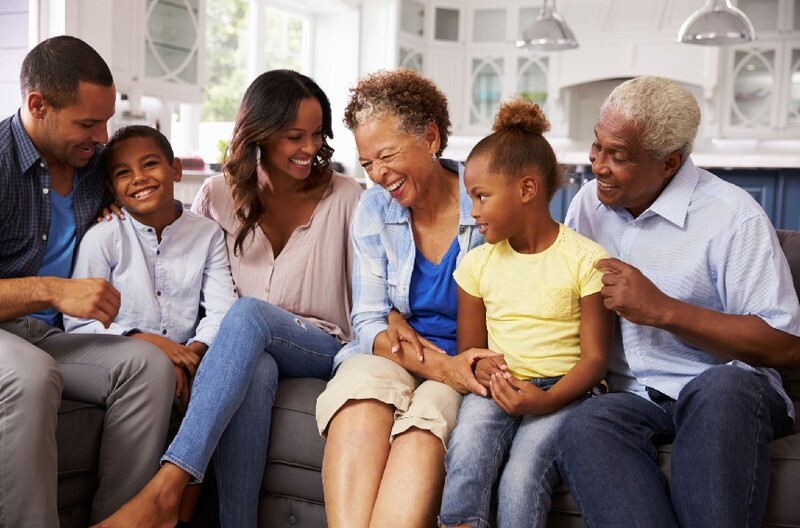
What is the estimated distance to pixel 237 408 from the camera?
1.91 meters

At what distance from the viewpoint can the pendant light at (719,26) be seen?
514 centimetres

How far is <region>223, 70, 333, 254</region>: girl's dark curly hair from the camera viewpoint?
229cm

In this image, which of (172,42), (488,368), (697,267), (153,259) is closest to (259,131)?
(153,259)

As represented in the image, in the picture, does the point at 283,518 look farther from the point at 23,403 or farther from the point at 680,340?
the point at 680,340

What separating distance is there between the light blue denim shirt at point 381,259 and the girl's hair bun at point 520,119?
0.22 m

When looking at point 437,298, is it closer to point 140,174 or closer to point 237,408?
point 237,408

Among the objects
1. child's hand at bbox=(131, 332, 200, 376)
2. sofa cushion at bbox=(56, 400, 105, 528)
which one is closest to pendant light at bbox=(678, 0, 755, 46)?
child's hand at bbox=(131, 332, 200, 376)

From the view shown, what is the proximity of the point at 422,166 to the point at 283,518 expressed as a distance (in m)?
0.86

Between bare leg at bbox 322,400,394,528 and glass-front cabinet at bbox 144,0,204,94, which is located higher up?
glass-front cabinet at bbox 144,0,204,94

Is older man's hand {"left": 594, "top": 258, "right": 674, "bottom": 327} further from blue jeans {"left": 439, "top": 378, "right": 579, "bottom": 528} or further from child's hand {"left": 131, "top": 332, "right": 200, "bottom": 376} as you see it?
child's hand {"left": 131, "top": 332, "right": 200, "bottom": 376}

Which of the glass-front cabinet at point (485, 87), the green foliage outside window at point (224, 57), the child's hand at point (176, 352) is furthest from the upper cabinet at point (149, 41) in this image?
the glass-front cabinet at point (485, 87)

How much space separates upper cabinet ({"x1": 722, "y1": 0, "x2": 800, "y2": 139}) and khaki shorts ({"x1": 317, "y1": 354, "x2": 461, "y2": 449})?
581cm

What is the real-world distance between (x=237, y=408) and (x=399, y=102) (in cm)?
79

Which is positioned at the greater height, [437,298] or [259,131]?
[259,131]
